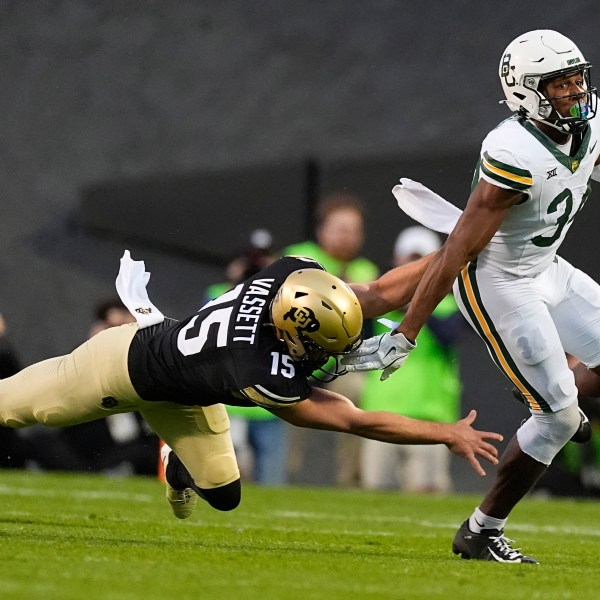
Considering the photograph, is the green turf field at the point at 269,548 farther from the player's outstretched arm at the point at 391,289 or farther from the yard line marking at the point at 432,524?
the player's outstretched arm at the point at 391,289

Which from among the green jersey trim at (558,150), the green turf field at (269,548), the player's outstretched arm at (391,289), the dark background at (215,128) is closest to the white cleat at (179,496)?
the green turf field at (269,548)

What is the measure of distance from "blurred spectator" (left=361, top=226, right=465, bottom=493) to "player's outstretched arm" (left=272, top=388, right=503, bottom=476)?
3.96 meters

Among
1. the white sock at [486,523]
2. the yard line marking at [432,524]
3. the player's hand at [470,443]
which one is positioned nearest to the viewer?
the player's hand at [470,443]

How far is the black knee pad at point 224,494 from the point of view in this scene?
5395 mm

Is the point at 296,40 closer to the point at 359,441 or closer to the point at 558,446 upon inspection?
the point at 359,441

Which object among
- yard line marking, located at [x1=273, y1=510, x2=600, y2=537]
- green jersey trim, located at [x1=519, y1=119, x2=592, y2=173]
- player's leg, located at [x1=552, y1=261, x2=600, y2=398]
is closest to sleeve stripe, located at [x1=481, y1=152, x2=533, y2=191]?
green jersey trim, located at [x1=519, y1=119, x2=592, y2=173]

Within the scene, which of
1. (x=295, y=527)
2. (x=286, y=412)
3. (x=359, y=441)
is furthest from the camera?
(x=359, y=441)

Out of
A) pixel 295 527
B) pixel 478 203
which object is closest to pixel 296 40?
pixel 295 527

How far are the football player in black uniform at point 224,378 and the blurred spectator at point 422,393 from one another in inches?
132

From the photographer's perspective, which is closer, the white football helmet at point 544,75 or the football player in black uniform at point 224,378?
the football player in black uniform at point 224,378

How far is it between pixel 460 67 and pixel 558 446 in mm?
6542

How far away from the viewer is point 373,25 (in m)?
11.2

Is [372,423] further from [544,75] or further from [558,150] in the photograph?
[544,75]

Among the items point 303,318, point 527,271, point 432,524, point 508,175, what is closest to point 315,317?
point 303,318
